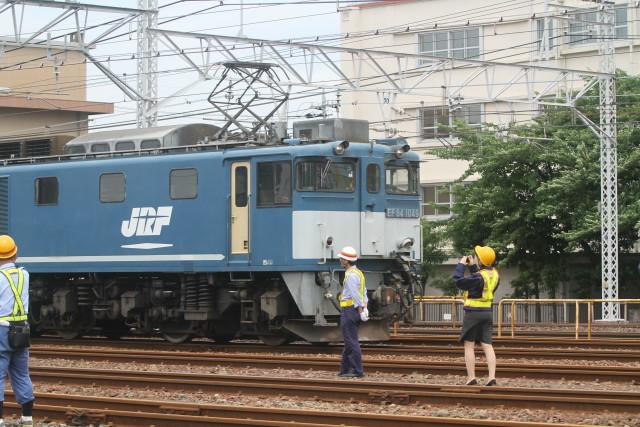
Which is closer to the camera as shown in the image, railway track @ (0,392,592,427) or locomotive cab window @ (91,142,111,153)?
railway track @ (0,392,592,427)

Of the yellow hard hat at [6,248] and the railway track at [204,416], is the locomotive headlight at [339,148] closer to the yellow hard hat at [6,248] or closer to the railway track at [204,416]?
the railway track at [204,416]

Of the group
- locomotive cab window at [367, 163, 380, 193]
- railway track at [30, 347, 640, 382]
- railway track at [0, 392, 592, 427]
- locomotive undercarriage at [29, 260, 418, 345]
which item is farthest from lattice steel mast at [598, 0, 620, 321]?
railway track at [0, 392, 592, 427]

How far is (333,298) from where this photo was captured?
19.8 meters

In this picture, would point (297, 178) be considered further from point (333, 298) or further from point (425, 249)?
point (425, 249)

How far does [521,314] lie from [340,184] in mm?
13682

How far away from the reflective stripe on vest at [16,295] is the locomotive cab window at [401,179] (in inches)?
412

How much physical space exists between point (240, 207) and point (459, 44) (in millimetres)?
31082

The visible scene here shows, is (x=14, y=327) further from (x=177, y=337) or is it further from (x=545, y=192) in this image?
(x=545, y=192)

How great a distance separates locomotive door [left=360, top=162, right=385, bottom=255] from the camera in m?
20.5

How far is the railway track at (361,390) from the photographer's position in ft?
41.4

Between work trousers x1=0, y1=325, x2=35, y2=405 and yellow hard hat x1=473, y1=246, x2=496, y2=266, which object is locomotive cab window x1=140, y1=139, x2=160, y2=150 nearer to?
yellow hard hat x1=473, y1=246, x2=496, y2=266

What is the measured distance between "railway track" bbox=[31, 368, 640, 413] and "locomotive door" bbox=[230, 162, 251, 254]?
15.3 ft

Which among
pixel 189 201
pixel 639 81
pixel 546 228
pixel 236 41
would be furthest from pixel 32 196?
pixel 639 81

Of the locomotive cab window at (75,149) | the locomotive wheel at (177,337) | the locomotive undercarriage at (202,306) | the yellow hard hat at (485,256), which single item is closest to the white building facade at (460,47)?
the locomotive cab window at (75,149)
